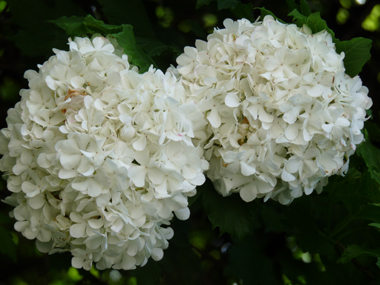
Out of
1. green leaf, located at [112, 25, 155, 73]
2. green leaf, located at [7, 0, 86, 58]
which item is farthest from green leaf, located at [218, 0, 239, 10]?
green leaf, located at [7, 0, 86, 58]

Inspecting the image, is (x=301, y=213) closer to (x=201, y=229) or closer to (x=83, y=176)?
(x=201, y=229)

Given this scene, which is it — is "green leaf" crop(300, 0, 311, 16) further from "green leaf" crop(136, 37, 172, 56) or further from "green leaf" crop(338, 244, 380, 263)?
"green leaf" crop(338, 244, 380, 263)

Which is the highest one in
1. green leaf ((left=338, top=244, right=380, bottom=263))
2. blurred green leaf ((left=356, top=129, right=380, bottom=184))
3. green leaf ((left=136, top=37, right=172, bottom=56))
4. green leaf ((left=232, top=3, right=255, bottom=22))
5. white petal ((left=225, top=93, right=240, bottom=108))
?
green leaf ((left=232, top=3, right=255, bottom=22))

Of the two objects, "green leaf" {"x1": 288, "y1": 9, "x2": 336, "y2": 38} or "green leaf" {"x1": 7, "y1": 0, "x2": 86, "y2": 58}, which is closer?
"green leaf" {"x1": 288, "y1": 9, "x2": 336, "y2": 38}

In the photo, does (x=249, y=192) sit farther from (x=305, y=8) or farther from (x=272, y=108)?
(x=305, y=8)

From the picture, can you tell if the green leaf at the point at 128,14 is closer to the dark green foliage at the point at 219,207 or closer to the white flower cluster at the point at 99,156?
the dark green foliage at the point at 219,207

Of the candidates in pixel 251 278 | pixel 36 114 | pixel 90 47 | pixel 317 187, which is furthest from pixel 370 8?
pixel 36 114
